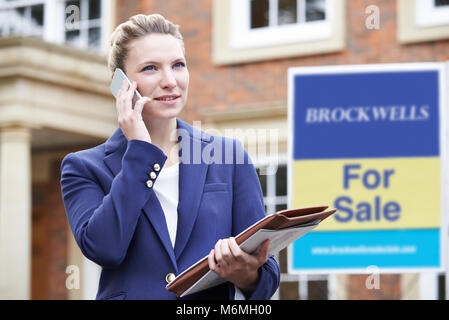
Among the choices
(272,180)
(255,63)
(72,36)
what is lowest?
(272,180)

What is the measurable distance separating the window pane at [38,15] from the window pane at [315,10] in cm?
354

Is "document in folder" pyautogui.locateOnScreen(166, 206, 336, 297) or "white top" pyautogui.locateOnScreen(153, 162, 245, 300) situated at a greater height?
"white top" pyautogui.locateOnScreen(153, 162, 245, 300)

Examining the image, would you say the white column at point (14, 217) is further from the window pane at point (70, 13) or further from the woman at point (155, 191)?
the woman at point (155, 191)

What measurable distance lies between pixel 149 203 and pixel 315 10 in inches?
330

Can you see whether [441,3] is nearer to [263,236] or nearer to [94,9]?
[94,9]

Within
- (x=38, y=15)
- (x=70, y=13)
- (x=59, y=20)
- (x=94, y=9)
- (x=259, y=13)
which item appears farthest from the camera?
(x=38, y=15)

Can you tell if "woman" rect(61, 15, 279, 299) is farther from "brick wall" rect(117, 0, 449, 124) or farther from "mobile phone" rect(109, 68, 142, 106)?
"brick wall" rect(117, 0, 449, 124)

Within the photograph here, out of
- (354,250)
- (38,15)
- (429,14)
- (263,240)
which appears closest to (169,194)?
(263,240)

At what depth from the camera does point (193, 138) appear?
76.8 inches

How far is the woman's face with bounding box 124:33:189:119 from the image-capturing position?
1.85 m

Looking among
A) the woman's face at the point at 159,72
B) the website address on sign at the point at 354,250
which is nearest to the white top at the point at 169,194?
the woman's face at the point at 159,72

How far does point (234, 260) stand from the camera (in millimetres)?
1671

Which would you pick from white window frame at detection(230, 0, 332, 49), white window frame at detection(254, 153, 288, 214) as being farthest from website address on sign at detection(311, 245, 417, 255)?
white window frame at detection(230, 0, 332, 49)
